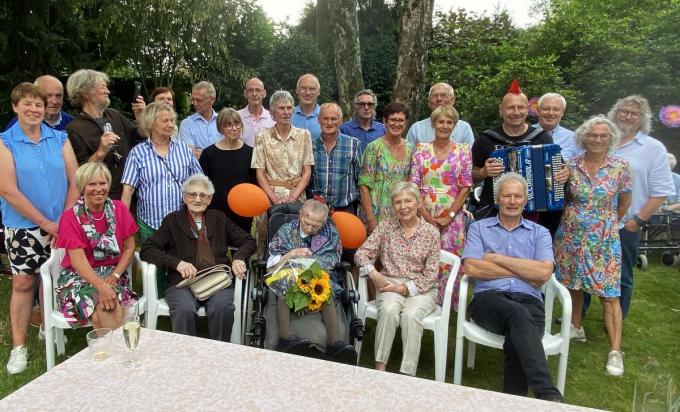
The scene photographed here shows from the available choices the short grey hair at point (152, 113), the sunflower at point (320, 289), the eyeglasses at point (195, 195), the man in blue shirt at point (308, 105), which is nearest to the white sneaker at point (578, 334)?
the sunflower at point (320, 289)

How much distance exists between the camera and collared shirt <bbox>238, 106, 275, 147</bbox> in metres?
5.04

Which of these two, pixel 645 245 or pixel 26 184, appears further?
pixel 645 245

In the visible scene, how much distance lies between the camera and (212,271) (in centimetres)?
332

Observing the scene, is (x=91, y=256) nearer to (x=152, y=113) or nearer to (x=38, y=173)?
(x=38, y=173)

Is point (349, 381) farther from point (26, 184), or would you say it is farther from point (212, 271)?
point (26, 184)

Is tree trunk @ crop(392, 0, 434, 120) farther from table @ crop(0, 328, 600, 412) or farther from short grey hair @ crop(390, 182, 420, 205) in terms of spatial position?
table @ crop(0, 328, 600, 412)

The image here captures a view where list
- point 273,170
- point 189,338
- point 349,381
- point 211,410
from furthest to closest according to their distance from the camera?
point 273,170 < point 189,338 < point 349,381 < point 211,410

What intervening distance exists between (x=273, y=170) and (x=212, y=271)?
109 centimetres

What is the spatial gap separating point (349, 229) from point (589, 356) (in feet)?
6.76

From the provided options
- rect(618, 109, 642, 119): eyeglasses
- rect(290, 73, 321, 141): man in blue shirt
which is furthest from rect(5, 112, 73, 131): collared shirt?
rect(618, 109, 642, 119): eyeglasses

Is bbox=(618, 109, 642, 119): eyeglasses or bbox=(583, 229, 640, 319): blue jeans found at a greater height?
bbox=(618, 109, 642, 119): eyeglasses

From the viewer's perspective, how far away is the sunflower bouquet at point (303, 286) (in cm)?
308

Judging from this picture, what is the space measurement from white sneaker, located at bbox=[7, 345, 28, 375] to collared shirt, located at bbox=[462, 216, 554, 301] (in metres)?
3.02

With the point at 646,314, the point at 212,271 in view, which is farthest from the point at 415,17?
the point at 212,271
